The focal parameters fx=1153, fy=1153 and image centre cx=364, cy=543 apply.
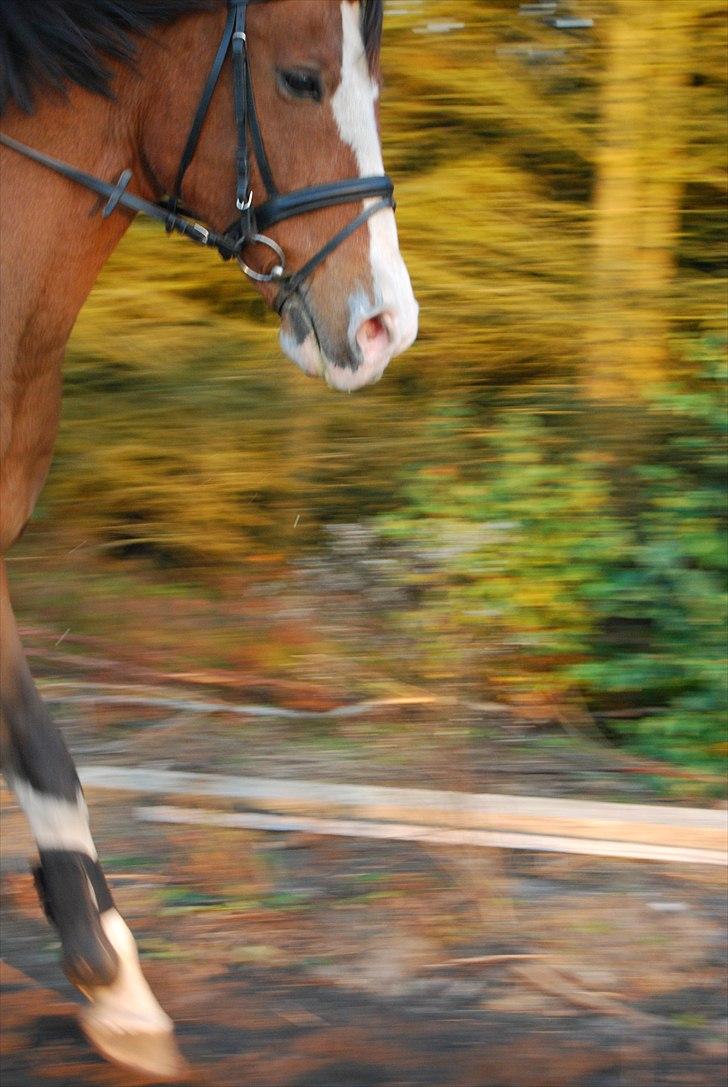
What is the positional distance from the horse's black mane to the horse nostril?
574 mm

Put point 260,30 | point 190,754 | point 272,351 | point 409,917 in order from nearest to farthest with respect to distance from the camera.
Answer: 1. point 260,30
2. point 409,917
3. point 190,754
4. point 272,351

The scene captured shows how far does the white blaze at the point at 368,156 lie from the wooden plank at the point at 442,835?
1.53 m

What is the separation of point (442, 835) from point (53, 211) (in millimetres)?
1963

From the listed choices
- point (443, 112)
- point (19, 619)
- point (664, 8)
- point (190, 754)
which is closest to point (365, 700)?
point (190, 754)

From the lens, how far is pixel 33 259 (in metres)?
2.40

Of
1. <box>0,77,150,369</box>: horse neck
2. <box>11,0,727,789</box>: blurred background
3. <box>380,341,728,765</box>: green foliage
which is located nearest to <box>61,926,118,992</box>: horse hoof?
<box>0,77,150,369</box>: horse neck

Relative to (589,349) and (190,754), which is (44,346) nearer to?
(190,754)

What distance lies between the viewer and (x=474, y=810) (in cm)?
339

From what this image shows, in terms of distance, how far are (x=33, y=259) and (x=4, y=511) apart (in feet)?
1.79

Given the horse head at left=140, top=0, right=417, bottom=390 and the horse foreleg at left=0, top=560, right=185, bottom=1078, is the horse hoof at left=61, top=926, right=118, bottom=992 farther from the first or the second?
the horse head at left=140, top=0, right=417, bottom=390

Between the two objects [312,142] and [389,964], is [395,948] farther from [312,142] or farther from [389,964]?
[312,142]

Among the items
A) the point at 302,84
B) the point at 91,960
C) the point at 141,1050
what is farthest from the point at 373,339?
the point at 141,1050

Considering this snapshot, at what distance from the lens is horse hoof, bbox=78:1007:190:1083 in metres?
2.43

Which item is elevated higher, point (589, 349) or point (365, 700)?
point (589, 349)
